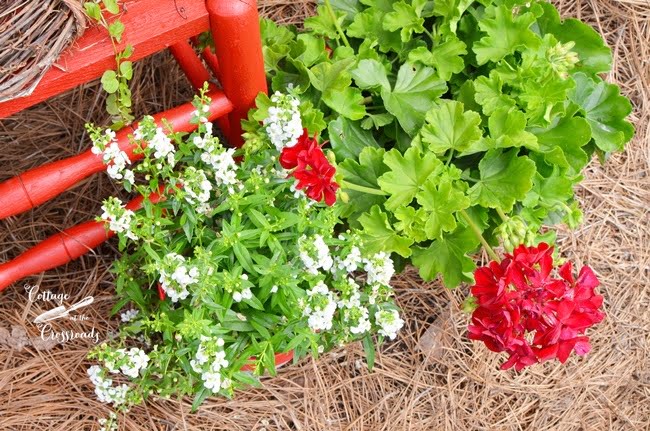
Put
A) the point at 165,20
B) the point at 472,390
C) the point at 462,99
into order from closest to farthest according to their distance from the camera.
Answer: the point at 165,20
the point at 462,99
the point at 472,390

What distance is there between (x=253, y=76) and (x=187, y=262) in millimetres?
377

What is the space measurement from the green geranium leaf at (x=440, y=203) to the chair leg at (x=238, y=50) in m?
0.37

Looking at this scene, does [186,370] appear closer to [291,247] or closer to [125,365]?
[125,365]

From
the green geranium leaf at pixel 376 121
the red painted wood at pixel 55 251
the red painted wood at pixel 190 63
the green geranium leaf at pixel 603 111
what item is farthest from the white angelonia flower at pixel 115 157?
the green geranium leaf at pixel 603 111

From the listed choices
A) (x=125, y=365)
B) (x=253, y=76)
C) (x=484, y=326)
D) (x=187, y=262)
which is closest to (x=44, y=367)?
(x=125, y=365)

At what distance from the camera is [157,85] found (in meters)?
1.81

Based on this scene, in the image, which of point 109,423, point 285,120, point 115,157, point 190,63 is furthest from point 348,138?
point 109,423

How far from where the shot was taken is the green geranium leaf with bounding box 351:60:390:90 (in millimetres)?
1421

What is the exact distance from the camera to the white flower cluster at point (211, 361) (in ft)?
3.81

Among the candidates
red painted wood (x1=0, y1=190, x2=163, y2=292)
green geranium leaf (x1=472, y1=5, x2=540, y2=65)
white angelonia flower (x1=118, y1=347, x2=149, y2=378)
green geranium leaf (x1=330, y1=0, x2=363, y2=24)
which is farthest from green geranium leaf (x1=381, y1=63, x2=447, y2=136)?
white angelonia flower (x1=118, y1=347, x2=149, y2=378)

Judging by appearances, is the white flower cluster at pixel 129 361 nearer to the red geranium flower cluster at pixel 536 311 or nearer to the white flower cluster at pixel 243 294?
the white flower cluster at pixel 243 294

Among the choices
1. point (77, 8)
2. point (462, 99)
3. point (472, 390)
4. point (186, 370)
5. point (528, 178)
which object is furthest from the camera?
point (472, 390)

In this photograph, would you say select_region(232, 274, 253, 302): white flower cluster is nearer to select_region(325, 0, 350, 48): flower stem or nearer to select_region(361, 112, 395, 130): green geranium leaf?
select_region(361, 112, 395, 130): green geranium leaf

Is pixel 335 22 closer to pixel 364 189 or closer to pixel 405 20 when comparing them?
pixel 405 20
